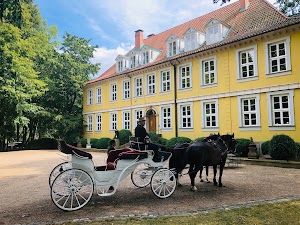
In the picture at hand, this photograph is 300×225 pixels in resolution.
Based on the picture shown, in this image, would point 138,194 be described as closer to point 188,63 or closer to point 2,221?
Result: point 2,221

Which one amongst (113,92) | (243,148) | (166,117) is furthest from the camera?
(113,92)

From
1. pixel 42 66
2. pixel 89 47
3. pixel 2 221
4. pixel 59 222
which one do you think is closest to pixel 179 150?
pixel 59 222

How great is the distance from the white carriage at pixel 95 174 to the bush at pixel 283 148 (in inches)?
312

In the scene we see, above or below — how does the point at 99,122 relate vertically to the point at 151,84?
below

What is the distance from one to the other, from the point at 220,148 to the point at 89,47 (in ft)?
95.3

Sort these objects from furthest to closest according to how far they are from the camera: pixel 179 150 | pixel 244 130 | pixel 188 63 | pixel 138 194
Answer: pixel 188 63 < pixel 244 130 < pixel 179 150 < pixel 138 194

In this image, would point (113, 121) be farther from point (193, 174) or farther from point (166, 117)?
point (193, 174)

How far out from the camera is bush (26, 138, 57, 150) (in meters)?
31.7

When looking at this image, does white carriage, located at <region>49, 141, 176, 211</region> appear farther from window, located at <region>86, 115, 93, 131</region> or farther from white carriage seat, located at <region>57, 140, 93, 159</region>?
window, located at <region>86, 115, 93, 131</region>

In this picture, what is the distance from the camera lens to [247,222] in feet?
15.9

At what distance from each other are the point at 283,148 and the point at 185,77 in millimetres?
10070

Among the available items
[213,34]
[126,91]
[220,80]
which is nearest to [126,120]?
[126,91]

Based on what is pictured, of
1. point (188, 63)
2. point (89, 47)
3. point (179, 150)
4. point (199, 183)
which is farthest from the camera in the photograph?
point (89, 47)

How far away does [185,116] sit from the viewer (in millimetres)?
20891
